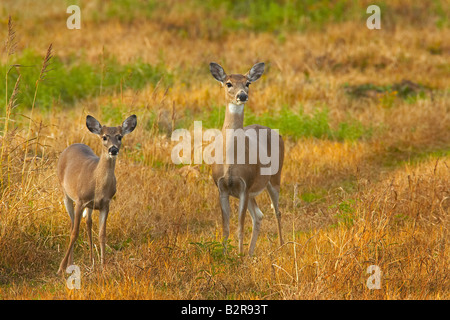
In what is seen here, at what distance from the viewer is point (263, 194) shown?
10.1m

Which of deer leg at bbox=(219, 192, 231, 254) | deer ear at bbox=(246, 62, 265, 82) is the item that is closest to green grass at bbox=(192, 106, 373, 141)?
deer ear at bbox=(246, 62, 265, 82)

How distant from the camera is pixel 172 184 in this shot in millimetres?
9742

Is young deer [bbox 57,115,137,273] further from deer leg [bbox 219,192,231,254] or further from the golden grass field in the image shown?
deer leg [bbox 219,192,231,254]

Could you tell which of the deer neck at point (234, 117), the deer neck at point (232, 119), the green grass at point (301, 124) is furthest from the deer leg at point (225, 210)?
the green grass at point (301, 124)

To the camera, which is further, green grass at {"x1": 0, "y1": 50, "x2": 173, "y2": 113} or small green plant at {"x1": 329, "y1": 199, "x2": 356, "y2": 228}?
green grass at {"x1": 0, "y1": 50, "x2": 173, "y2": 113}

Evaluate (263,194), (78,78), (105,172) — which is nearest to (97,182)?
(105,172)

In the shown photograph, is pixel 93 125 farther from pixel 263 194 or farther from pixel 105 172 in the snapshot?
pixel 263 194

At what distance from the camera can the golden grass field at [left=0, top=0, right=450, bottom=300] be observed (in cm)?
652

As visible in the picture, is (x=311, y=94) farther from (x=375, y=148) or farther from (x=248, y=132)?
(x=248, y=132)

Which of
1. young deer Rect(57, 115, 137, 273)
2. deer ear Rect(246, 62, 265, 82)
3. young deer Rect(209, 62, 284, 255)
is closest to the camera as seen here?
young deer Rect(57, 115, 137, 273)

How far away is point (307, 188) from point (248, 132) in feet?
9.64

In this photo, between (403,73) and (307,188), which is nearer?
(307,188)

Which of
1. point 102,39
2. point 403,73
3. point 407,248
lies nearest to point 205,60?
point 102,39

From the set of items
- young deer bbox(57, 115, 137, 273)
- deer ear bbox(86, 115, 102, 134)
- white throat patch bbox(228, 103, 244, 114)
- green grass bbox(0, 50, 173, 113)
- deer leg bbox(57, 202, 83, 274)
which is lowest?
deer leg bbox(57, 202, 83, 274)
